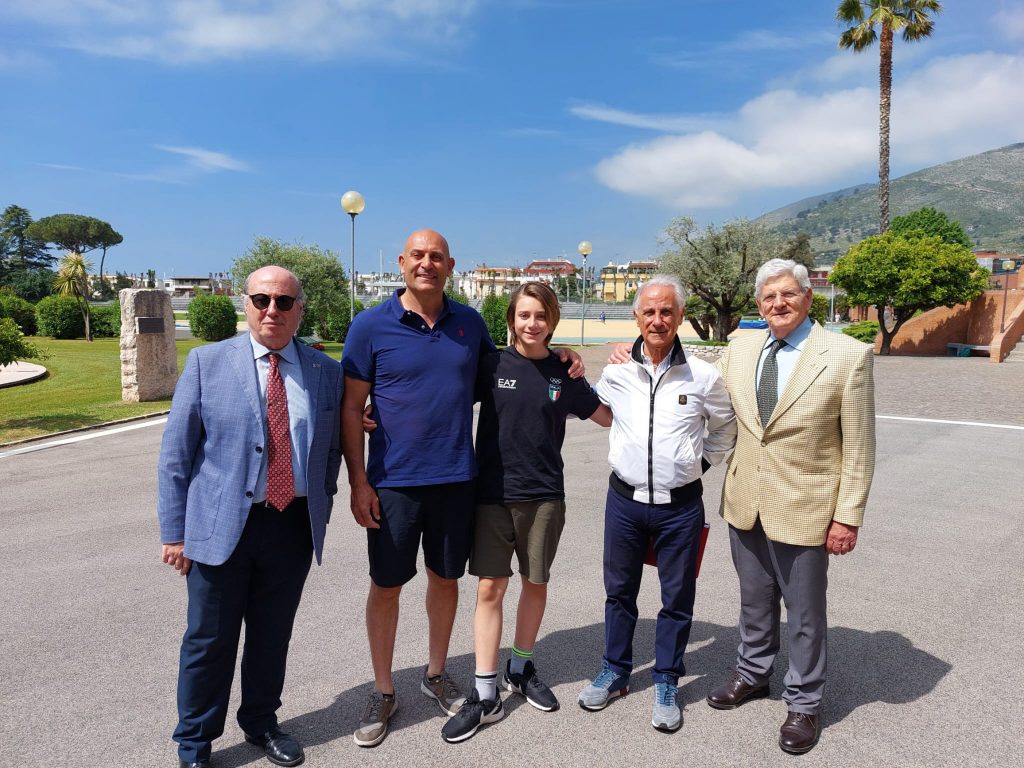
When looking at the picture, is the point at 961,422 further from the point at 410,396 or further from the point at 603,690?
the point at 410,396

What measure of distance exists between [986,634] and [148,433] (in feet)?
32.4

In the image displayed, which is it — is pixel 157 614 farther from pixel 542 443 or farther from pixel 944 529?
pixel 944 529

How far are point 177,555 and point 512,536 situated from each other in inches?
51.3

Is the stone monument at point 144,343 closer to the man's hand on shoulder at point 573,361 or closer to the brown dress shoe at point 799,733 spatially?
the man's hand on shoulder at point 573,361

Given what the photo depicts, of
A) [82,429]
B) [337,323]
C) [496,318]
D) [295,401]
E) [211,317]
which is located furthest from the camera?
[337,323]

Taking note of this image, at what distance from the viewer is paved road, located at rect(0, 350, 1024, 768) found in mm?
2633

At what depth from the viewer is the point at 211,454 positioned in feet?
7.98

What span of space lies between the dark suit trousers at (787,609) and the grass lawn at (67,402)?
31.8 ft

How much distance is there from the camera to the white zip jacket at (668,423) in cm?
282

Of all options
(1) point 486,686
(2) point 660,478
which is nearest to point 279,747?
(1) point 486,686

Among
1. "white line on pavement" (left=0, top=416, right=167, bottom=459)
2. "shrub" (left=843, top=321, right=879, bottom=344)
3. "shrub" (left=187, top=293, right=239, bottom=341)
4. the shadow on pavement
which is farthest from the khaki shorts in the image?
"shrub" (left=187, top=293, right=239, bottom=341)

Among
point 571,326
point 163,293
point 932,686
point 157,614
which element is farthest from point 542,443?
point 571,326

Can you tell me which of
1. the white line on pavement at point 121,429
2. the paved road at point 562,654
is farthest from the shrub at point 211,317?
the paved road at point 562,654

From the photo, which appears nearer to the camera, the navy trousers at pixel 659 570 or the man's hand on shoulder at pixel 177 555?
the man's hand on shoulder at pixel 177 555
